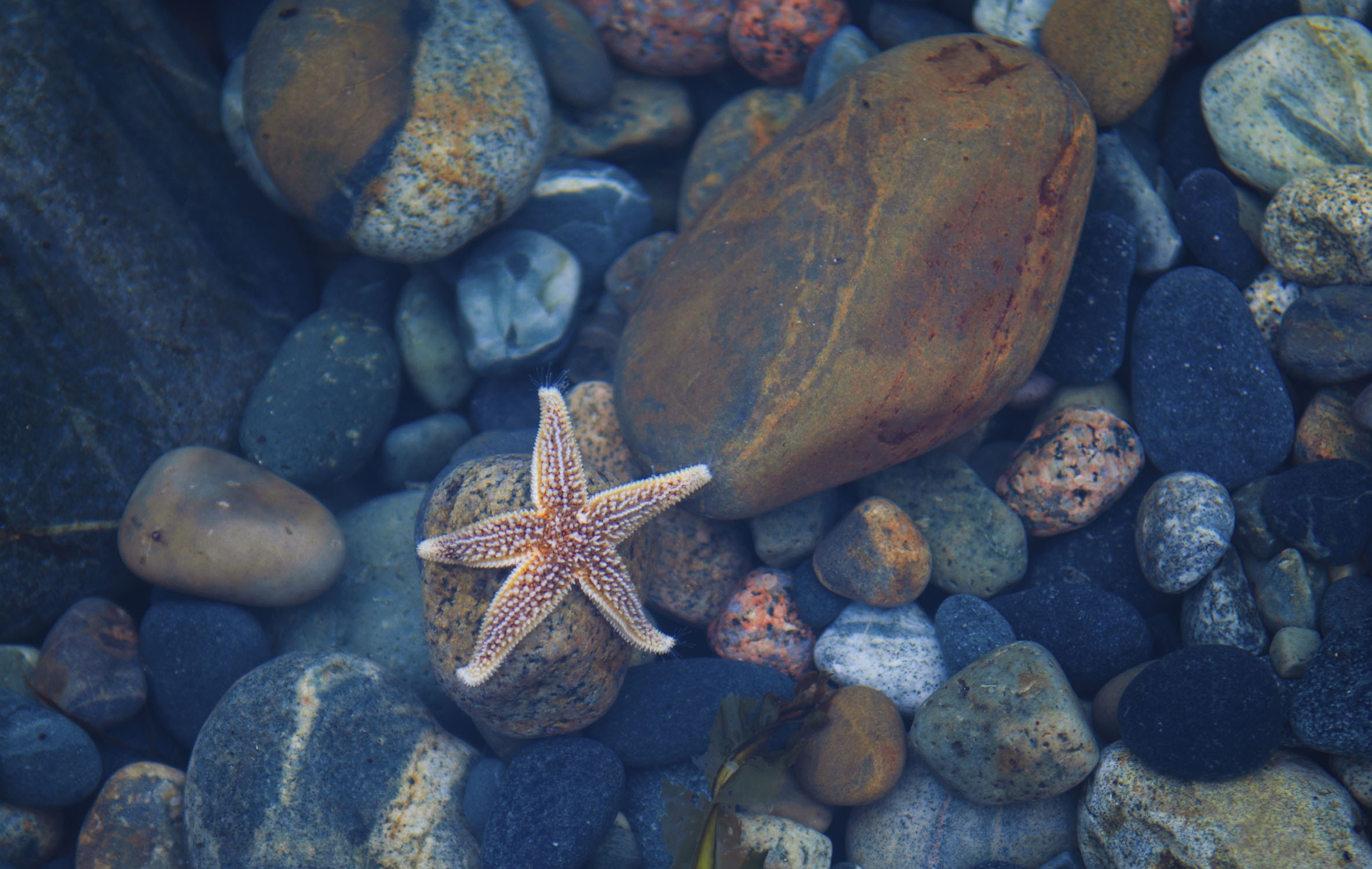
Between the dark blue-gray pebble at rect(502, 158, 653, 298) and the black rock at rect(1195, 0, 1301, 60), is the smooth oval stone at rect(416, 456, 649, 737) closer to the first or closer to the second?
the dark blue-gray pebble at rect(502, 158, 653, 298)

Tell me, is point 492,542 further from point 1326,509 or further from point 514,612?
point 1326,509

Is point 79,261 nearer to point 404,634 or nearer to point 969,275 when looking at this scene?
point 404,634

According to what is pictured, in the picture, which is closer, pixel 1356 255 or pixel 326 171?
pixel 1356 255

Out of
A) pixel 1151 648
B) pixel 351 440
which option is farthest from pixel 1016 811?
pixel 351 440

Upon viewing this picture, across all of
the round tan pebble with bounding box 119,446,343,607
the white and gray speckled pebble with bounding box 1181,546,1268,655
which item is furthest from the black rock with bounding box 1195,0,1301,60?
the round tan pebble with bounding box 119,446,343,607

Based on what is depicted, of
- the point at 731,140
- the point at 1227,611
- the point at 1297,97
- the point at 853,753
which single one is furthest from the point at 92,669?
the point at 1297,97

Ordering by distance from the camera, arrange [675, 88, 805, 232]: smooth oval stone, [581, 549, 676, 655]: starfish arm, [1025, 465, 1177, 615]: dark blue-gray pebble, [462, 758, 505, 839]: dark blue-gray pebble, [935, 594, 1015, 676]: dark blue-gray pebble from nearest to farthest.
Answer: [581, 549, 676, 655]: starfish arm → [462, 758, 505, 839]: dark blue-gray pebble → [935, 594, 1015, 676]: dark blue-gray pebble → [1025, 465, 1177, 615]: dark blue-gray pebble → [675, 88, 805, 232]: smooth oval stone

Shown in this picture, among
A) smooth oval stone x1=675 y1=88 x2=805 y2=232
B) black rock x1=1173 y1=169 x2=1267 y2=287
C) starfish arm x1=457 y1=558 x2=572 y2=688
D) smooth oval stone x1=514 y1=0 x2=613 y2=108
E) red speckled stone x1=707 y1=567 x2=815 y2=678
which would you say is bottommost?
red speckled stone x1=707 y1=567 x2=815 y2=678

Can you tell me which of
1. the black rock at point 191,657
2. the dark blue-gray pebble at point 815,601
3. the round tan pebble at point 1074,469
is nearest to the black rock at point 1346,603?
the round tan pebble at point 1074,469
